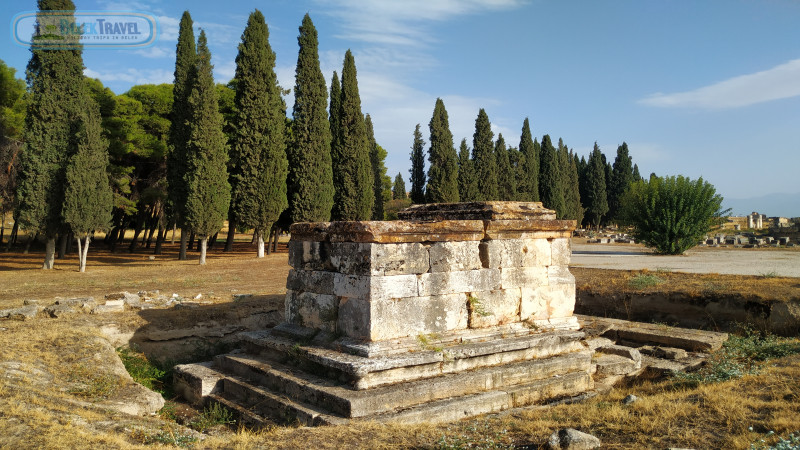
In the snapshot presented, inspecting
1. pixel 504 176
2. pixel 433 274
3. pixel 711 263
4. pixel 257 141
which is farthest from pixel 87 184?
pixel 504 176

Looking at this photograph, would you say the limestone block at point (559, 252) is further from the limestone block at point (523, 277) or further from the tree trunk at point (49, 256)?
the tree trunk at point (49, 256)

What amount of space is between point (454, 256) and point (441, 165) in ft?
100

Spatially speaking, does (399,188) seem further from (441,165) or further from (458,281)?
(458,281)

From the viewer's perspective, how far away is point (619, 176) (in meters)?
60.2

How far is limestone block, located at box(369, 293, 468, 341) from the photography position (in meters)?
5.51

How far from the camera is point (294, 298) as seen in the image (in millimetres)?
6570

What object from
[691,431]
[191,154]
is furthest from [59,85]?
[691,431]

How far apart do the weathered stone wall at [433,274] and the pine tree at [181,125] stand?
17665mm

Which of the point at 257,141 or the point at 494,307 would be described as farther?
the point at 257,141

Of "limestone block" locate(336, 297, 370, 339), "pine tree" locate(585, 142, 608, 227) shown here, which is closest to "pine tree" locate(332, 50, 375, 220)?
"limestone block" locate(336, 297, 370, 339)

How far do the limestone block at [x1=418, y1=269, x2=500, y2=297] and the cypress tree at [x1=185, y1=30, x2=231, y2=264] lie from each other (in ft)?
58.1

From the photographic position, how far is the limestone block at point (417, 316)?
5508 millimetres

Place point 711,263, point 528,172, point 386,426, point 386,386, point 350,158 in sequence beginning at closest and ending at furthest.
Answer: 1. point 386,426
2. point 386,386
3. point 711,263
4. point 350,158
5. point 528,172

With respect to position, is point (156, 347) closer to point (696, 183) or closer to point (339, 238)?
point (339, 238)
